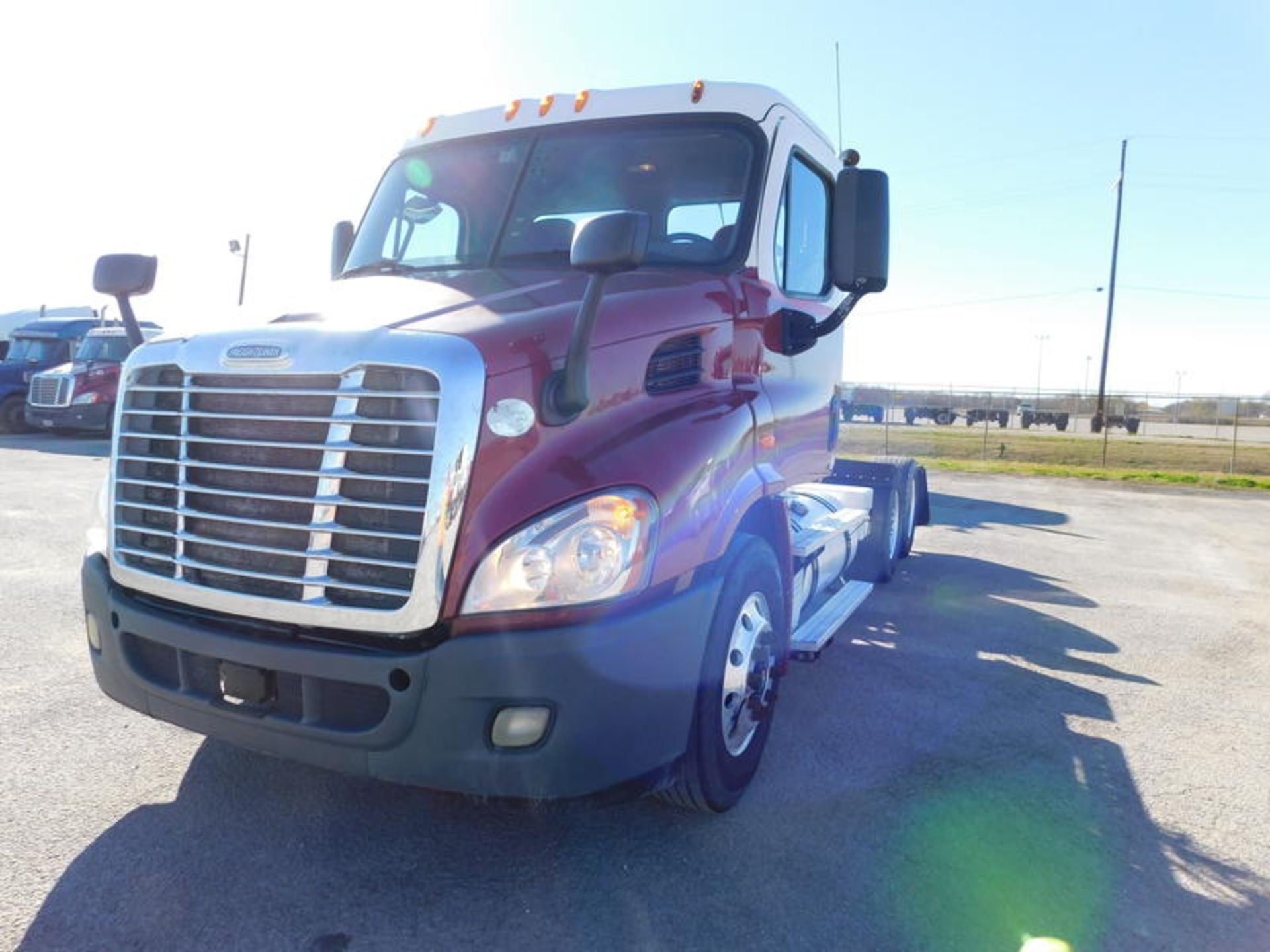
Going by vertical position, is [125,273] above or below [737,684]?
above

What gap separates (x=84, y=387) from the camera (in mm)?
19062

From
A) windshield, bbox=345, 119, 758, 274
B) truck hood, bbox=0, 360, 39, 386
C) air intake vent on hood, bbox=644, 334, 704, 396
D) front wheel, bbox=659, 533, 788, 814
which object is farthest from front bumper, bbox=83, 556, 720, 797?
truck hood, bbox=0, 360, 39, 386

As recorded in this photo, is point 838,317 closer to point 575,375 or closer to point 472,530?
point 575,375

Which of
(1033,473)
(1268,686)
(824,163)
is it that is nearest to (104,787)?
(824,163)

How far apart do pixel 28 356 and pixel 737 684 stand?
24.2 meters

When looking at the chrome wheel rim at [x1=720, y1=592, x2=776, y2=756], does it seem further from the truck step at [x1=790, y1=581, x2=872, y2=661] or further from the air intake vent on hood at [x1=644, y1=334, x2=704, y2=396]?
the air intake vent on hood at [x1=644, y1=334, x2=704, y2=396]

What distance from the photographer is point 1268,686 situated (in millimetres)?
5207

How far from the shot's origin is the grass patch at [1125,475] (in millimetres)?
17562

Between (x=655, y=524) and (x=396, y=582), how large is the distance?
0.74m

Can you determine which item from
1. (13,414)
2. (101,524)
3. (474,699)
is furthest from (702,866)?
(13,414)

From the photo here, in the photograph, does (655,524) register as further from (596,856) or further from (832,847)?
(832,847)

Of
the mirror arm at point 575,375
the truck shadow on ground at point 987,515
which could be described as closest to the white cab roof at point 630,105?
the mirror arm at point 575,375

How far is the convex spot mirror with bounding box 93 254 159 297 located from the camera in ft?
12.0

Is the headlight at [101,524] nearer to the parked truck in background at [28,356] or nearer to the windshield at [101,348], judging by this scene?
the windshield at [101,348]
